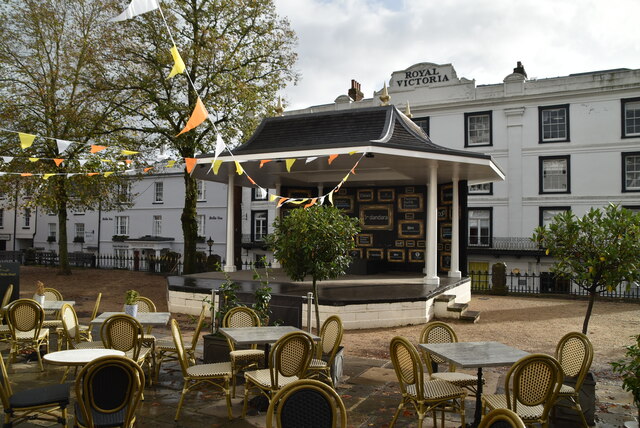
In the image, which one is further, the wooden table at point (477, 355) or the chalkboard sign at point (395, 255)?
the chalkboard sign at point (395, 255)

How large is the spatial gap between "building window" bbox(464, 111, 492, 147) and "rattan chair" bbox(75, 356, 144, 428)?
28122 millimetres

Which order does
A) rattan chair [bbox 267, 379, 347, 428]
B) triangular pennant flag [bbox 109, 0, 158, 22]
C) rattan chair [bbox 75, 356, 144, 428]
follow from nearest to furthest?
rattan chair [bbox 267, 379, 347, 428] → rattan chair [bbox 75, 356, 144, 428] → triangular pennant flag [bbox 109, 0, 158, 22]

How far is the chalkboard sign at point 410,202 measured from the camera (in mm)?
20453

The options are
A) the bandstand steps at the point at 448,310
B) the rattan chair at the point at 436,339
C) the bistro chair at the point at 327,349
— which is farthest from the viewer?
the bandstand steps at the point at 448,310

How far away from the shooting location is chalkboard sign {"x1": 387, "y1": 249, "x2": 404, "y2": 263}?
20.6m

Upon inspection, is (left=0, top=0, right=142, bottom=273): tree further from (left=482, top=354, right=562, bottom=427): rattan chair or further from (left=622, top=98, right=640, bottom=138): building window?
(left=622, top=98, right=640, bottom=138): building window

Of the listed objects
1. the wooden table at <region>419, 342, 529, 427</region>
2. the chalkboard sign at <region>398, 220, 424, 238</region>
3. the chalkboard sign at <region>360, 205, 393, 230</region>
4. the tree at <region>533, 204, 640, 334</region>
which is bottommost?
the wooden table at <region>419, 342, 529, 427</region>

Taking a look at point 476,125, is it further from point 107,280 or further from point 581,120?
point 107,280

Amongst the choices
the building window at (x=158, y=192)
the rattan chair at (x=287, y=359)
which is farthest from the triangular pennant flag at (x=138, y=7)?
the building window at (x=158, y=192)

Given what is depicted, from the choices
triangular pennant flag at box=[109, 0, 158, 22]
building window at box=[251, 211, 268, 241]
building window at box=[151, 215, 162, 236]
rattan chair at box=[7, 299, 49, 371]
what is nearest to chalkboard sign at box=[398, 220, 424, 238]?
rattan chair at box=[7, 299, 49, 371]

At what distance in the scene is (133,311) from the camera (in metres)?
7.81

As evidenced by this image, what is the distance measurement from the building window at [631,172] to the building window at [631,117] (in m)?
1.15

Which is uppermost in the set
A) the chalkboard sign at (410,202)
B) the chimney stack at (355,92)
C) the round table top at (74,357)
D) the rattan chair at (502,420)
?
the chimney stack at (355,92)

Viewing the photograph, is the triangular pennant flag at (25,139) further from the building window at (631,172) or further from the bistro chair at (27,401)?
the building window at (631,172)
